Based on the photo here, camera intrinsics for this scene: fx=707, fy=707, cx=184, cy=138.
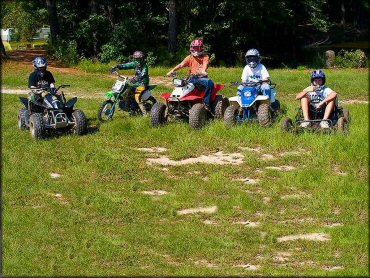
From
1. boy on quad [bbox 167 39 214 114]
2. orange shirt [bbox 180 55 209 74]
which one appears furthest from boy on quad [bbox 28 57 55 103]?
orange shirt [bbox 180 55 209 74]

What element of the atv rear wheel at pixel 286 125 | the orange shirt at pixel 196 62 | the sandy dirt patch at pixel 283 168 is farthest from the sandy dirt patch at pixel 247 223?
the orange shirt at pixel 196 62

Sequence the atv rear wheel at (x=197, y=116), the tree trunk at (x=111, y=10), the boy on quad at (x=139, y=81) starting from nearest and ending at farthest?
1. the atv rear wheel at (x=197, y=116)
2. the boy on quad at (x=139, y=81)
3. the tree trunk at (x=111, y=10)

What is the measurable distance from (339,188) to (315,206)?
747mm

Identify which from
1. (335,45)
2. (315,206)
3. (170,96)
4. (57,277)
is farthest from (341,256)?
(335,45)

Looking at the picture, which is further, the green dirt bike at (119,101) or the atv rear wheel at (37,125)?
the green dirt bike at (119,101)

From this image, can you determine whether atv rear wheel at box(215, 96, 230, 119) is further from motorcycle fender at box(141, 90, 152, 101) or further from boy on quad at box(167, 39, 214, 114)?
motorcycle fender at box(141, 90, 152, 101)

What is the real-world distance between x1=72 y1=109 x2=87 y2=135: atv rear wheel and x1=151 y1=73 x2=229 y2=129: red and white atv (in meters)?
1.36

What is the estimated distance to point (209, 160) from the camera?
39.8 ft

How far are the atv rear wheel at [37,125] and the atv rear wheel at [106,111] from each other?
6.24ft

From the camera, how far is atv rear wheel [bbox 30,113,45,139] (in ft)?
43.5

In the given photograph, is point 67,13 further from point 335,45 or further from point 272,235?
point 272,235

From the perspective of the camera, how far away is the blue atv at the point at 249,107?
1365 centimetres

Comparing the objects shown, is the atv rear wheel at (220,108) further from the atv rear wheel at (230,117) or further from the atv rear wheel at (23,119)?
the atv rear wheel at (23,119)

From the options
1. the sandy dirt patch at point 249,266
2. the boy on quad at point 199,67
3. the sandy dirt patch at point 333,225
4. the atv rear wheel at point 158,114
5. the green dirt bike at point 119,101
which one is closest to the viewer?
the sandy dirt patch at point 249,266
